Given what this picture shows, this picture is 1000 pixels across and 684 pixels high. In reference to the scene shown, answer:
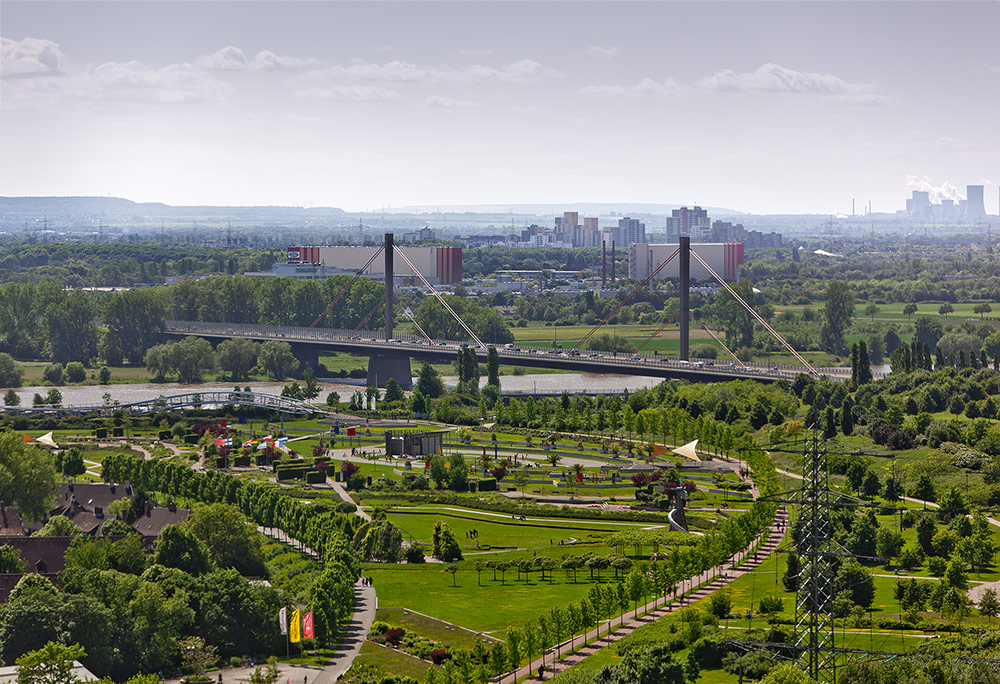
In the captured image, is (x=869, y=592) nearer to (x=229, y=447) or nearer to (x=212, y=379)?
(x=229, y=447)

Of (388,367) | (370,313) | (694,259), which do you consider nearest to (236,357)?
(388,367)

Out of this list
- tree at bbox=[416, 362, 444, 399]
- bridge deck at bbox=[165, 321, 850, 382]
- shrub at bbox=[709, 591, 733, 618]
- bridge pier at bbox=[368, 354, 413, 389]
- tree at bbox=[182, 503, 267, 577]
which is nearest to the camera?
shrub at bbox=[709, 591, 733, 618]

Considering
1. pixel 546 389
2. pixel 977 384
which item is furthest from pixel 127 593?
pixel 546 389

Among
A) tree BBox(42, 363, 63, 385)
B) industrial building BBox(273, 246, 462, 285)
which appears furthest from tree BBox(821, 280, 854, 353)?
tree BBox(42, 363, 63, 385)

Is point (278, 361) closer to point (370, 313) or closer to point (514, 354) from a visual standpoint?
point (514, 354)

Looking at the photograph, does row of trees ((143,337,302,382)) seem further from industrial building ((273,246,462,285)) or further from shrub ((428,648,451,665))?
shrub ((428,648,451,665))

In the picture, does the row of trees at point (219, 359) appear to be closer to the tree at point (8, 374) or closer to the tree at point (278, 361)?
the tree at point (278, 361)
